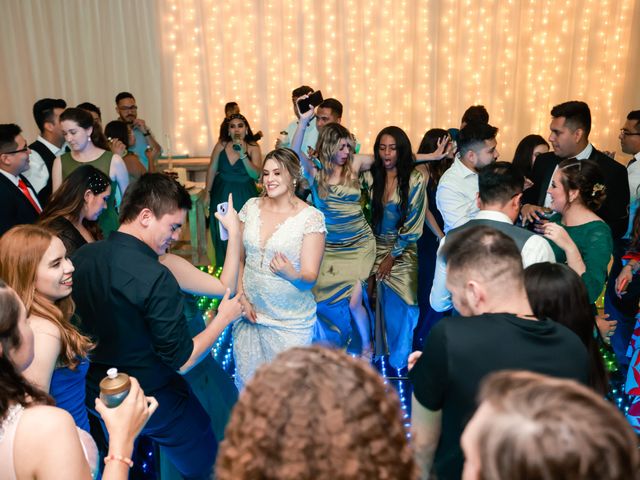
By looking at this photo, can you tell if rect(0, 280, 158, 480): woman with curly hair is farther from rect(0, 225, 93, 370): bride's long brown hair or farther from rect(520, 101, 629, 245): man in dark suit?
rect(520, 101, 629, 245): man in dark suit

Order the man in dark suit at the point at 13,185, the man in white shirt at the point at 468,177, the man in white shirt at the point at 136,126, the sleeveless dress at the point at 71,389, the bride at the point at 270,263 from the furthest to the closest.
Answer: the man in white shirt at the point at 136,126, the man in white shirt at the point at 468,177, the man in dark suit at the point at 13,185, the bride at the point at 270,263, the sleeveless dress at the point at 71,389

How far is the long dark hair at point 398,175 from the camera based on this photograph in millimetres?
3406

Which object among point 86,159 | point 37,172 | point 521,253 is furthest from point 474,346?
point 37,172

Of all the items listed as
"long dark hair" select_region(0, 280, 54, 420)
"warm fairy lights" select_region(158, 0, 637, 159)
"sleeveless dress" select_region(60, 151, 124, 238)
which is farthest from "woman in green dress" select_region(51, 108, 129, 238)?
"warm fairy lights" select_region(158, 0, 637, 159)

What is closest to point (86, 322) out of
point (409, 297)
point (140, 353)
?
point (140, 353)

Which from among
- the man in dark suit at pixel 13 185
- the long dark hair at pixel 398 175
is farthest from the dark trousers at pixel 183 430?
the long dark hair at pixel 398 175

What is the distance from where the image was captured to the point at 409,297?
11.7 feet

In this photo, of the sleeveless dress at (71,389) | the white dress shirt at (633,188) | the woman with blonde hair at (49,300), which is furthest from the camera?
the white dress shirt at (633,188)

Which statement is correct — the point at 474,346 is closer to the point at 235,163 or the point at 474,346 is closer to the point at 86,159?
the point at 86,159

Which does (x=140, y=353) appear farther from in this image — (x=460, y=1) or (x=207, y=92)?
(x=460, y=1)

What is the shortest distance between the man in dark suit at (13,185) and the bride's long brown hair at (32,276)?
143 centimetres

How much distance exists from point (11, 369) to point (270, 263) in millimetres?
1464

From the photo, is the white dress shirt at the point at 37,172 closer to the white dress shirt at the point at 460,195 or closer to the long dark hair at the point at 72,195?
the long dark hair at the point at 72,195

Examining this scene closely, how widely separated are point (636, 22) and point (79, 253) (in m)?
7.74
